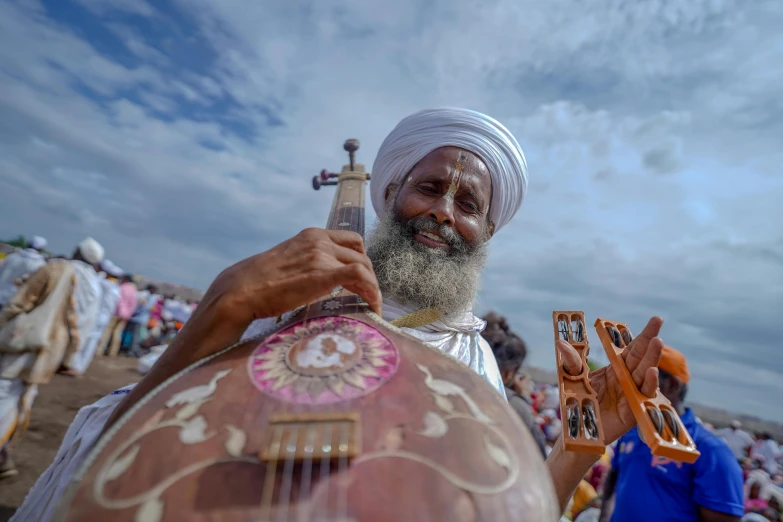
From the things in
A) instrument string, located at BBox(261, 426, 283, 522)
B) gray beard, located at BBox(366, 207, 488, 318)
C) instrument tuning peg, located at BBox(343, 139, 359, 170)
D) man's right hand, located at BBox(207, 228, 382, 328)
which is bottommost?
instrument string, located at BBox(261, 426, 283, 522)

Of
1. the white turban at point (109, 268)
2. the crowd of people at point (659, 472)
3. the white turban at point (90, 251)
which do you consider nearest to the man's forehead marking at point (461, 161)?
the crowd of people at point (659, 472)

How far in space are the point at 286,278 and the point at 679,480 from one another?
3.63m

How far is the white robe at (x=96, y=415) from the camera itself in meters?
1.24

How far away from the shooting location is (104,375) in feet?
30.7

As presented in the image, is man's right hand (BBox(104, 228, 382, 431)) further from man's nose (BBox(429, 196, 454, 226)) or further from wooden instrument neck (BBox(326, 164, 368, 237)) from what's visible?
wooden instrument neck (BBox(326, 164, 368, 237))

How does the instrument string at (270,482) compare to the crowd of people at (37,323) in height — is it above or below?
below

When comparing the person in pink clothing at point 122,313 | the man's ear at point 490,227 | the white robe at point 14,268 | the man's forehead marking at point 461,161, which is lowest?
the man's ear at point 490,227

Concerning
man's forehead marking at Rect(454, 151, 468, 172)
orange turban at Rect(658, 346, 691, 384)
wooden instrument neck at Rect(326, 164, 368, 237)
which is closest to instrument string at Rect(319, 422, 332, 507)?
wooden instrument neck at Rect(326, 164, 368, 237)

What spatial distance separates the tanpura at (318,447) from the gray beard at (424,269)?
2.36 ft

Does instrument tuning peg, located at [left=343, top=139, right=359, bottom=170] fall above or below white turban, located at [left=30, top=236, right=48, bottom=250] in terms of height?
below

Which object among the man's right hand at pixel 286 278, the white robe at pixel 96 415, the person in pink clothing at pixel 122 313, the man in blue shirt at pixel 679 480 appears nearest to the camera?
the man's right hand at pixel 286 278

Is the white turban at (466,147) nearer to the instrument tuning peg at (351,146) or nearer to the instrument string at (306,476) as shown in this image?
the instrument tuning peg at (351,146)

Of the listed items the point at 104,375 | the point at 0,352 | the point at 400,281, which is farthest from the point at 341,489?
the point at 104,375

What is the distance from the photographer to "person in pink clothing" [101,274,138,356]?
36.9ft
